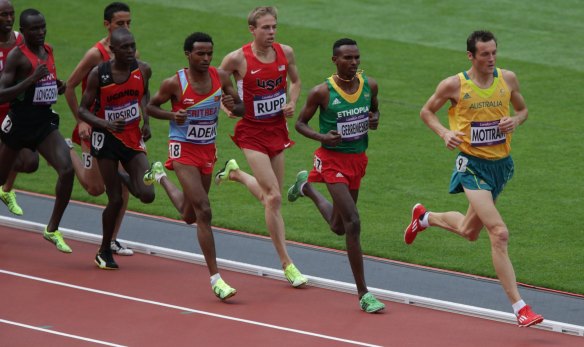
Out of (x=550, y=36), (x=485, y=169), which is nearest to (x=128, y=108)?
(x=485, y=169)

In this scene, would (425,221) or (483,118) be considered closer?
(483,118)

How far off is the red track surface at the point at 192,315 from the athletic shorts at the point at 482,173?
3.81 ft

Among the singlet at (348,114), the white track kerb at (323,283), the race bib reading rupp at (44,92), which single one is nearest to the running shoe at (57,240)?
the white track kerb at (323,283)

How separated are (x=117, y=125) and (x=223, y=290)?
5.93ft

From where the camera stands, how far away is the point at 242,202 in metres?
14.9

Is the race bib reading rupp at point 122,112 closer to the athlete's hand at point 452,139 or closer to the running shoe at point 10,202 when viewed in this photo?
the running shoe at point 10,202

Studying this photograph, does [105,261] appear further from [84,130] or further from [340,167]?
[340,167]

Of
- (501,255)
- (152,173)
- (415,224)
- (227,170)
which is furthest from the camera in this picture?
(227,170)

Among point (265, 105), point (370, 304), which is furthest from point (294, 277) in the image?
point (265, 105)

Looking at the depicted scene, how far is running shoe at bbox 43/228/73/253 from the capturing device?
1228cm

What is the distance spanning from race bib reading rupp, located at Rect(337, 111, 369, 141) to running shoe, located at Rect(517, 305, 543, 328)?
7.15ft

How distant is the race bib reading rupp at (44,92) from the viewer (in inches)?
484

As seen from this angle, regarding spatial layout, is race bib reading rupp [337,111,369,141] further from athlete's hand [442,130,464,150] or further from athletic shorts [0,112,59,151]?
athletic shorts [0,112,59,151]

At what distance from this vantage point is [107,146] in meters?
11.8
